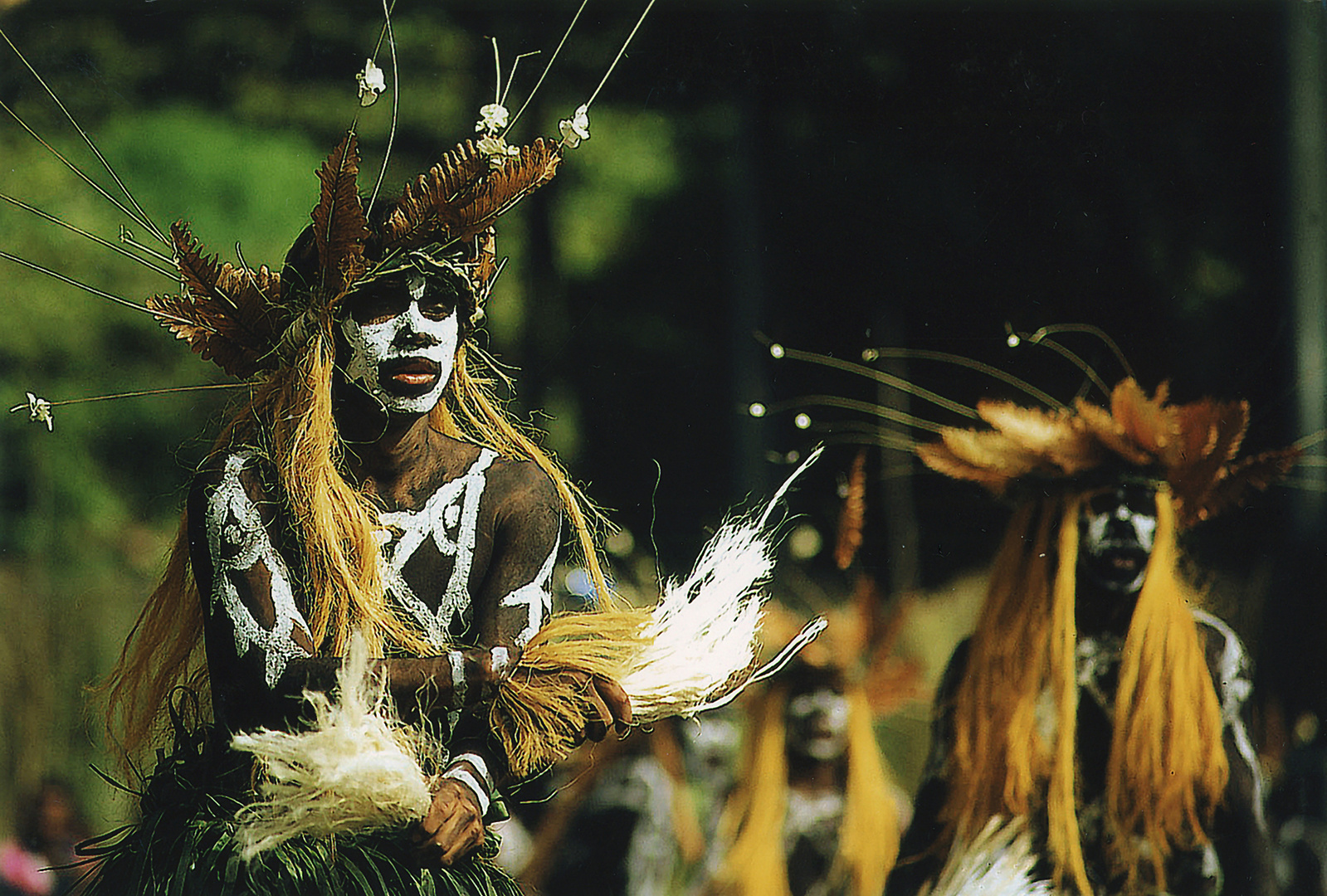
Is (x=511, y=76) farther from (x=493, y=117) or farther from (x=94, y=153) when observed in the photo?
(x=94, y=153)

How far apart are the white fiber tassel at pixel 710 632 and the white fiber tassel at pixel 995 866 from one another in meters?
0.45

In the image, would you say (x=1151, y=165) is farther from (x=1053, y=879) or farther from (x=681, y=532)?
(x=1053, y=879)

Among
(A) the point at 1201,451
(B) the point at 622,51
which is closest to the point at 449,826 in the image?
(B) the point at 622,51

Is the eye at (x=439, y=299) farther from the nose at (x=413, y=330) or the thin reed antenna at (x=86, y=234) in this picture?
the thin reed antenna at (x=86, y=234)

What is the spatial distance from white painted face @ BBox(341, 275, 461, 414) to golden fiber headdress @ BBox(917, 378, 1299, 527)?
35.3 inches

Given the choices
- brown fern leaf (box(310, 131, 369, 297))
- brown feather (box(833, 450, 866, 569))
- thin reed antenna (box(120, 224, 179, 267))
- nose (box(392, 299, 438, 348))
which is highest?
thin reed antenna (box(120, 224, 179, 267))

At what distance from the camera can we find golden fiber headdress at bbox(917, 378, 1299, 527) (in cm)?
258

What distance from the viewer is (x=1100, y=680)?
2.55m

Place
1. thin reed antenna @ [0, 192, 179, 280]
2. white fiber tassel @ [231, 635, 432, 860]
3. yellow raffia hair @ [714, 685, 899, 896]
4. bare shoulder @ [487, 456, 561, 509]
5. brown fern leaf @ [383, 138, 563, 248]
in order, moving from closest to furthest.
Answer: white fiber tassel @ [231, 635, 432, 860], brown fern leaf @ [383, 138, 563, 248], bare shoulder @ [487, 456, 561, 509], thin reed antenna @ [0, 192, 179, 280], yellow raffia hair @ [714, 685, 899, 896]

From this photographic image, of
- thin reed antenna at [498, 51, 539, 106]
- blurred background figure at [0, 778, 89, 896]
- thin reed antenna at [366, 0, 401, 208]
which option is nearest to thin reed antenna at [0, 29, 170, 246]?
thin reed antenna at [366, 0, 401, 208]

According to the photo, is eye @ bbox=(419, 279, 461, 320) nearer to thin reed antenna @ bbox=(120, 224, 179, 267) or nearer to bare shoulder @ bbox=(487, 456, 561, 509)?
bare shoulder @ bbox=(487, 456, 561, 509)

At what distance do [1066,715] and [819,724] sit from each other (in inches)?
16.7

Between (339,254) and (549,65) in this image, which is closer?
(339,254)

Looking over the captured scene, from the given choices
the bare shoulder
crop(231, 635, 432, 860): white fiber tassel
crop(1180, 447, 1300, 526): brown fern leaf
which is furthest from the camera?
crop(1180, 447, 1300, 526): brown fern leaf
